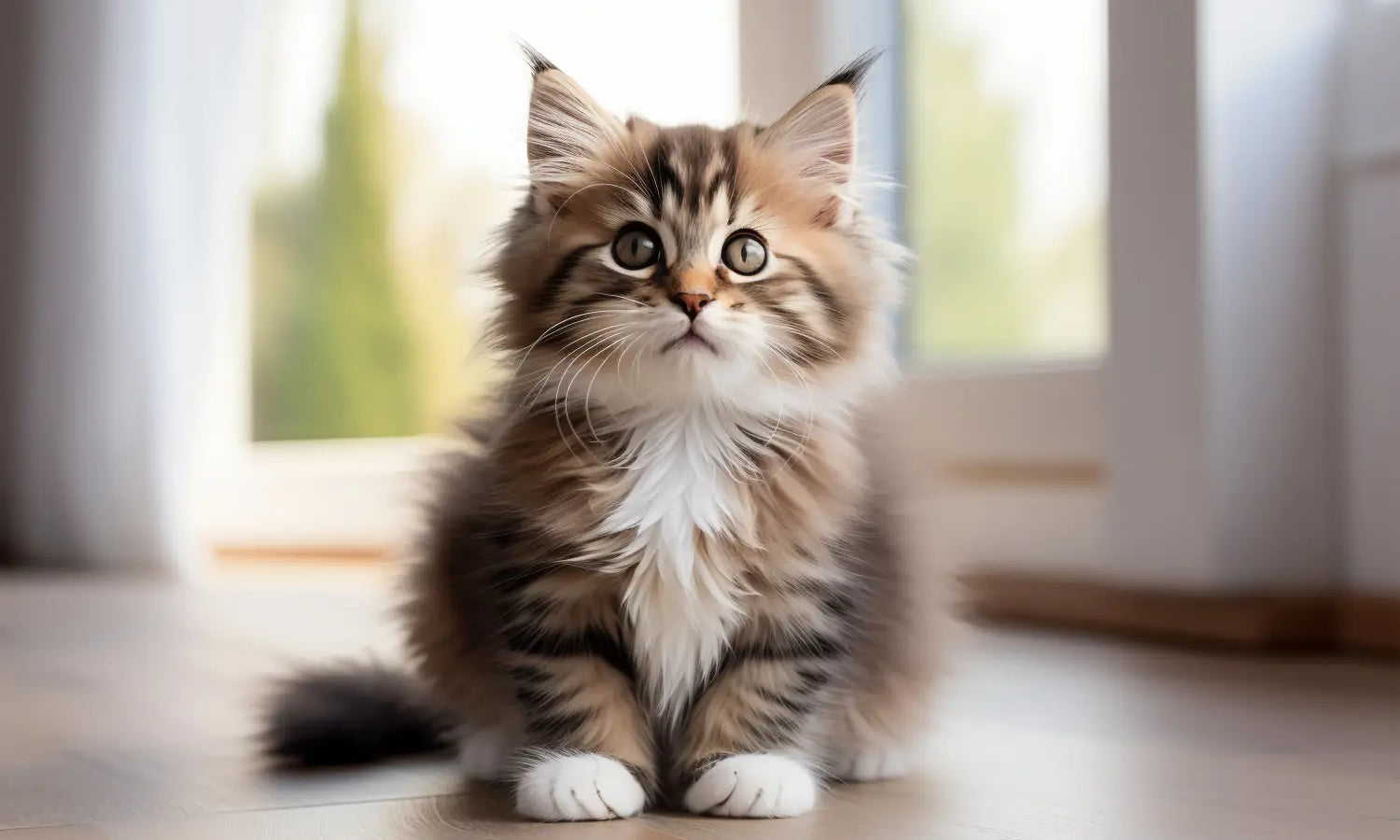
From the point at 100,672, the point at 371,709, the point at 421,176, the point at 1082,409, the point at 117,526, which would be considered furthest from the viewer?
the point at 421,176

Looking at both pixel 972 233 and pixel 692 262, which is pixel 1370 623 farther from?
pixel 692 262

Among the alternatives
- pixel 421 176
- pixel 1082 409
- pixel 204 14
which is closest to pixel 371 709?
pixel 1082 409

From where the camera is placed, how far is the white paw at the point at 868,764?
1.28 metres

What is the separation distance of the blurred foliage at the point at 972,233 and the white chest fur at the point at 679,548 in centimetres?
A: 147

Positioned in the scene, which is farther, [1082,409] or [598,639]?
[1082,409]

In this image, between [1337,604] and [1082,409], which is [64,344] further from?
[1337,604]

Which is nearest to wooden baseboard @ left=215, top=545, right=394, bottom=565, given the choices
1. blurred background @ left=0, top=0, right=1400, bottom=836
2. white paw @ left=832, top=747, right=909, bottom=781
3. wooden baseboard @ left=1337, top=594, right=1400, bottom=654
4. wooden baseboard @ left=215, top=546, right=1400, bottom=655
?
blurred background @ left=0, top=0, right=1400, bottom=836

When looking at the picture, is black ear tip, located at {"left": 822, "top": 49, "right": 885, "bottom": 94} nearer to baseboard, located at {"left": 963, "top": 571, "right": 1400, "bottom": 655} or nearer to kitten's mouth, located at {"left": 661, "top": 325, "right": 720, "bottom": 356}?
kitten's mouth, located at {"left": 661, "top": 325, "right": 720, "bottom": 356}

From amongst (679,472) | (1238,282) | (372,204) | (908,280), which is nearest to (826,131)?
(679,472)

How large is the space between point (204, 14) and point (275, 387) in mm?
1350

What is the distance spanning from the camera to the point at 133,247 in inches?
149

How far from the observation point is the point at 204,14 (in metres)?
3.78

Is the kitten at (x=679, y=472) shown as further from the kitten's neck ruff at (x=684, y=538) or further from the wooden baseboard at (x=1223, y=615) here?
the wooden baseboard at (x=1223, y=615)

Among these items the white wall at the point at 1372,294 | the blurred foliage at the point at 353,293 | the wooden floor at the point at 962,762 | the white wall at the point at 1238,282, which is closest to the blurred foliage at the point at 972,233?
the white wall at the point at 1238,282
